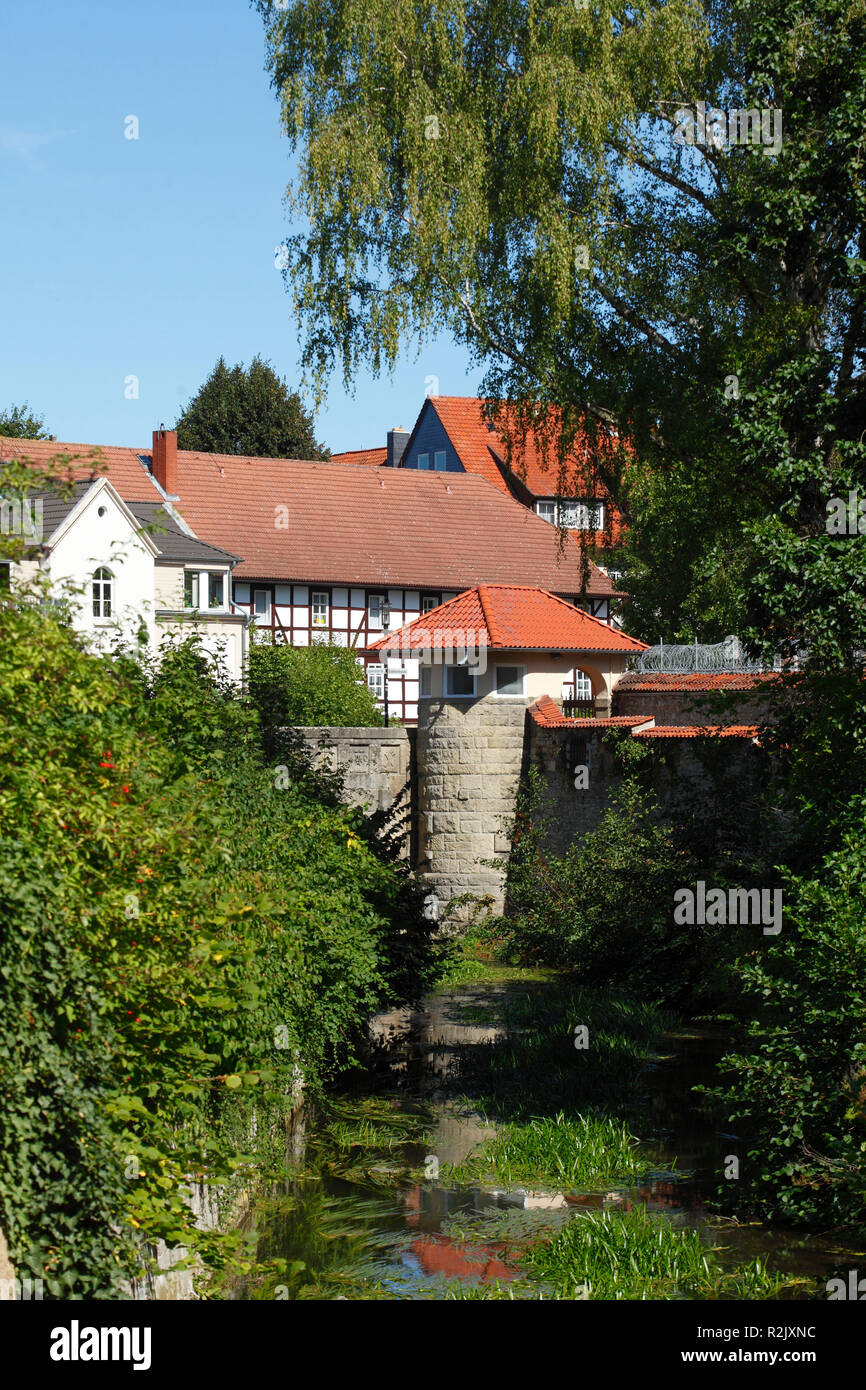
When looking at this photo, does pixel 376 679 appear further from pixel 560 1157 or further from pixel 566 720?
pixel 560 1157

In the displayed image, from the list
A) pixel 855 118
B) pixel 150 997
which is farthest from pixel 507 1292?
pixel 855 118

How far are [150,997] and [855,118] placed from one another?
637cm

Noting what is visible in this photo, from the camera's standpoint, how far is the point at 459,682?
65.3ft

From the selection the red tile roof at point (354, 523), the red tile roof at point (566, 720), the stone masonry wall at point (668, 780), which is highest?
the red tile roof at point (354, 523)

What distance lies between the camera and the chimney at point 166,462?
3712 cm

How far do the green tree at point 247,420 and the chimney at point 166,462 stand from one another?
1164 centimetres

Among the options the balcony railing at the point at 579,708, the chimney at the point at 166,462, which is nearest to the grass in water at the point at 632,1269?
the balcony railing at the point at 579,708

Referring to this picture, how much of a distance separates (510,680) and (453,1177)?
36.7 ft

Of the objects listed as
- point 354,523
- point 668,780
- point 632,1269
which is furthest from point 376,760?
point 354,523

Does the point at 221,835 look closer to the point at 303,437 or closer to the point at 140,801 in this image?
the point at 140,801

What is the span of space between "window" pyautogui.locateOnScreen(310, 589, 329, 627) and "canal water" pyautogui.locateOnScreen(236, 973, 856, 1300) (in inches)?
915

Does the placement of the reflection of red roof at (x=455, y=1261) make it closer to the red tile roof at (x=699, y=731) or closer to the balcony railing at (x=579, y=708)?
the red tile roof at (x=699, y=731)

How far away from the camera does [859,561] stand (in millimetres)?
7730

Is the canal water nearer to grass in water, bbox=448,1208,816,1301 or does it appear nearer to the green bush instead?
grass in water, bbox=448,1208,816,1301
